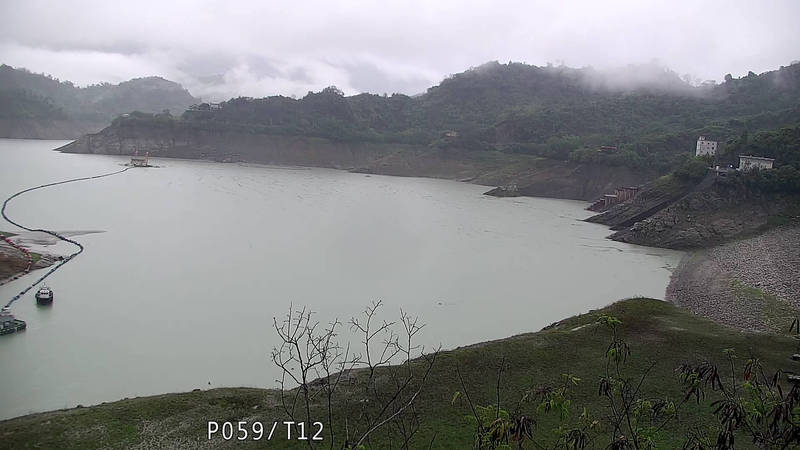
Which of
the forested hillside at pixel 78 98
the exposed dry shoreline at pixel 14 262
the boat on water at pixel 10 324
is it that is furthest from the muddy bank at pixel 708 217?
the forested hillside at pixel 78 98

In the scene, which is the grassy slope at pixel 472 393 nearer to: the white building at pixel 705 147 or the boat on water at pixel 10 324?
the boat on water at pixel 10 324

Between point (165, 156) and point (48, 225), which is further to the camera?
point (165, 156)

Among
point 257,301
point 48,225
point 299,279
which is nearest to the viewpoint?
point 257,301

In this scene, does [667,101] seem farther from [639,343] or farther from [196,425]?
[196,425]

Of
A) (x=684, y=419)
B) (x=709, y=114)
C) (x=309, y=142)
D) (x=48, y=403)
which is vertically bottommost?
(x=48, y=403)

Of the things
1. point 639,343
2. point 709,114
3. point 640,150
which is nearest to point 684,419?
point 639,343
